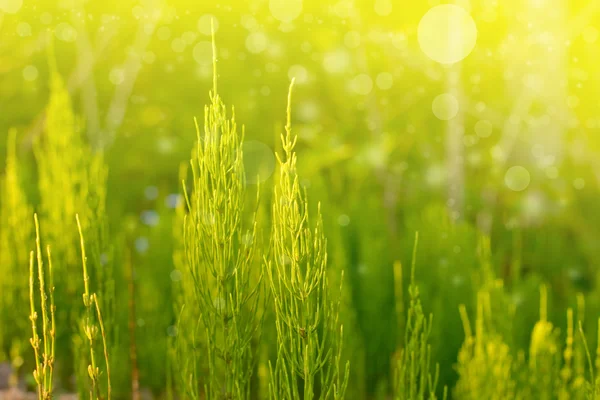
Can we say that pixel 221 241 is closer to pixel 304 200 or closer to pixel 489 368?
pixel 304 200

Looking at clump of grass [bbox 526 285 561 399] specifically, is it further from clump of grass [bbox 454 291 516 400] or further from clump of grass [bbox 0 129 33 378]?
clump of grass [bbox 0 129 33 378]

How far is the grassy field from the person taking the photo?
56.0 inches

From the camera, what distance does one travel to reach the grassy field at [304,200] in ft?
4.67

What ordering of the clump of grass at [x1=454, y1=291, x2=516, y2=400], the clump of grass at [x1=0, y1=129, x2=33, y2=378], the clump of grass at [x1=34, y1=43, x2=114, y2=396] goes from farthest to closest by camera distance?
the clump of grass at [x1=0, y1=129, x2=33, y2=378], the clump of grass at [x1=34, y1=43, x2=114, y2=396], the clump of grass at [x1=454, y1=291, x2=516, y2=400]

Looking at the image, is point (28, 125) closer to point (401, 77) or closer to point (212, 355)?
point (401, 77)

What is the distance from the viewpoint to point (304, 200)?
135cm

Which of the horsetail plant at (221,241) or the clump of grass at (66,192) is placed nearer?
the horsetail plant at (221,241)

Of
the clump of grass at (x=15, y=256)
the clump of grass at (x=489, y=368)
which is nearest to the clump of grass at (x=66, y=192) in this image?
the clump of grass at (x=15, y=256)

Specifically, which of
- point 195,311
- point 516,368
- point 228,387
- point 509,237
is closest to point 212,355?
point 228,387

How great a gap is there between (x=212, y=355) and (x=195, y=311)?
491 millimetres

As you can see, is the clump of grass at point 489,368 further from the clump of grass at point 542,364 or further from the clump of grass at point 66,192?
the clump of grass at point 66,192

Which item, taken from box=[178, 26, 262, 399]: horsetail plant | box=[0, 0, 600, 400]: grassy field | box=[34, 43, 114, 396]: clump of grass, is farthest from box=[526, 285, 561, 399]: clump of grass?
box=[34, 43, 114, 396]: clump of grass

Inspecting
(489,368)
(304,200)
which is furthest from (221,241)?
(489,368)

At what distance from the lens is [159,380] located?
2959mm
